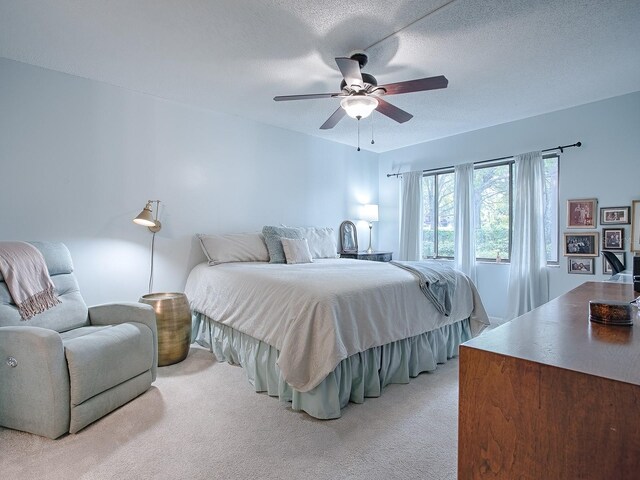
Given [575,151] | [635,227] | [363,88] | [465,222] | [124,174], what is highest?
[363,88]

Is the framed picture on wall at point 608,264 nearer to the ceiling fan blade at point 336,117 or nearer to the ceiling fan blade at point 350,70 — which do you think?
the ceiling fan blade at point 336,117

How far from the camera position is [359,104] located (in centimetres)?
250

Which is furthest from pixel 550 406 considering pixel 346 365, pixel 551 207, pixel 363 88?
pixel 551 207

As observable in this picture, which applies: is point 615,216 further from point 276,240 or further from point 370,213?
point 276,240

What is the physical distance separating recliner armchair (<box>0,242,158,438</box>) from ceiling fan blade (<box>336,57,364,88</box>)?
7.02 feet

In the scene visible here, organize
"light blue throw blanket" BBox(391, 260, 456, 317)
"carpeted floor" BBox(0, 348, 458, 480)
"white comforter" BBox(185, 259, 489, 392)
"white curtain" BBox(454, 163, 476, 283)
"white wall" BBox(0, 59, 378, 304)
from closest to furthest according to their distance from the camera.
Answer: "carpeted floor" BBox(0, 348, 458, 480) → "white comforter" BBox(185, 259, 489, 392) → "light blue throw blanket" BBox(391, 260, 456, 317) → "white wall" BBox(0, 59, 378, 304) → "white curtain" BBox(454, 163, 476, 283)

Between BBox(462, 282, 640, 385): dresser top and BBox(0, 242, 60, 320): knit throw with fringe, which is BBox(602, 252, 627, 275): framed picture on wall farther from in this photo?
BBox(0, 242, 60, 320): knit throw with fringe

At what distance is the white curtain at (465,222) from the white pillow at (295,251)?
2.16m

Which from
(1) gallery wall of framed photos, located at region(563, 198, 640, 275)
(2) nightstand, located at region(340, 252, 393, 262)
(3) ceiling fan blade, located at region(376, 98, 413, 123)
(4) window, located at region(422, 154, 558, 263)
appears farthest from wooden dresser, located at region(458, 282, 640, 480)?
(2) nightstand, located at region(340, 252, 393, 262)

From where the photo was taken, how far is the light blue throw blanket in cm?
262

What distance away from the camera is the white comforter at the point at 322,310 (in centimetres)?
199

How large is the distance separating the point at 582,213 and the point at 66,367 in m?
4.63

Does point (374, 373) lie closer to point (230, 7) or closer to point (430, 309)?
point (430, 309)

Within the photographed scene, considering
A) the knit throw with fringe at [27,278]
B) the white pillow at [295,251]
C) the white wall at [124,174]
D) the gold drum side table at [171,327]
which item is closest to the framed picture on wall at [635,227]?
the white pillow at [295,251]
